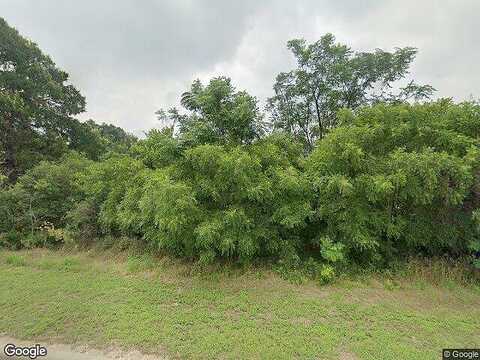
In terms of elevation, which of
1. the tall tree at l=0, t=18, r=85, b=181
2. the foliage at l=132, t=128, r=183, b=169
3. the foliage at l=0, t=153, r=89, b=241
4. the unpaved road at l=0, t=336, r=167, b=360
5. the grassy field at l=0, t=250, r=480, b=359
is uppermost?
the tall tree at l=0, t=18, r=85, b=181

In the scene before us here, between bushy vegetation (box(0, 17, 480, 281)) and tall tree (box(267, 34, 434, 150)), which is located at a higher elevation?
tall tree (box(267, 34, 434, 150))

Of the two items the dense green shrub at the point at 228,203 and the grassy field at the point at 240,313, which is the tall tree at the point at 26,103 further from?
the dense green shrub at the point at 228,203

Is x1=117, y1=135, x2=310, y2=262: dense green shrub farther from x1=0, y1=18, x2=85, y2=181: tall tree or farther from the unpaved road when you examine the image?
x1=0, y1=18, x2=85, y2=181: tall tree

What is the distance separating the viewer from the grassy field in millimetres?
3480

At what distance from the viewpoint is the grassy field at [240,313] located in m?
3.48

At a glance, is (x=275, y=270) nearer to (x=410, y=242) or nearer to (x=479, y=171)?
(x=410, y=242)

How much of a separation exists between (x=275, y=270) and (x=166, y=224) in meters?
2.39

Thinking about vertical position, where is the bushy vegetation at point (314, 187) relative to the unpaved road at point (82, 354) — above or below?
above

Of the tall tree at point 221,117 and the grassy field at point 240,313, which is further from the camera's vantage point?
the tall tree at point 221,117

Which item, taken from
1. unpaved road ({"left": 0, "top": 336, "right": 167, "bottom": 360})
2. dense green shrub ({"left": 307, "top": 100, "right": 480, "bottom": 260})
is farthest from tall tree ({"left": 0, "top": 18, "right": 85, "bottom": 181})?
dense green shrub ({"left": 307, "top": 100, "right": 480, "bottom": 260})

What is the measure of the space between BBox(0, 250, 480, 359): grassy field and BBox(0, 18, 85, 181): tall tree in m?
8.26

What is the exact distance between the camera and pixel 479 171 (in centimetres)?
512

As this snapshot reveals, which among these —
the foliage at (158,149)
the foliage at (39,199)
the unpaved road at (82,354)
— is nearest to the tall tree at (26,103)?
the foliage at (39,199)

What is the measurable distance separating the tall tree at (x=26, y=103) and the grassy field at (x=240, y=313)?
8.26 metres
